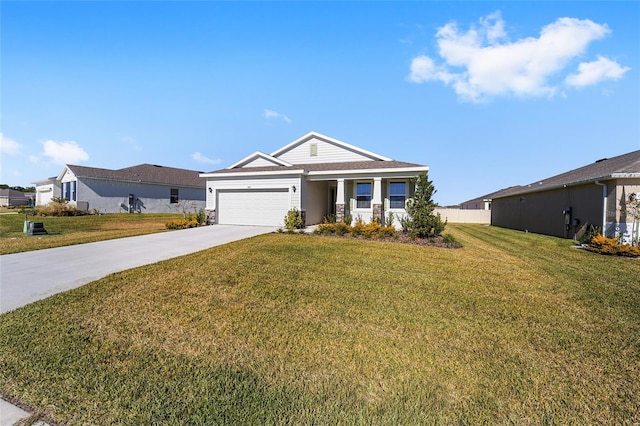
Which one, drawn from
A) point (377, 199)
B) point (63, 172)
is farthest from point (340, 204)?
point (63, 172)

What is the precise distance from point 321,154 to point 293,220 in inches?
240

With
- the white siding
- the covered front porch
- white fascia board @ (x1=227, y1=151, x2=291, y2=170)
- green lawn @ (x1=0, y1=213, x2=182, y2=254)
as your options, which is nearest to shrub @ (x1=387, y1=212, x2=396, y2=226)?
the covered front porch

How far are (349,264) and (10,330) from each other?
20.0ft

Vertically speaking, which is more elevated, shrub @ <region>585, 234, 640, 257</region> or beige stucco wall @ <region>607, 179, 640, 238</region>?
beige stucco wall @ <region>607, 179, 640, 238</region>

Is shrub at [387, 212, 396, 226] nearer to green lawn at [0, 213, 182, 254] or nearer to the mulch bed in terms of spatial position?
the mulch bed

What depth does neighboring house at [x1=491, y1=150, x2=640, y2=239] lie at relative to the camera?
11531 mm

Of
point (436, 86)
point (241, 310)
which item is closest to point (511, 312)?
point (241, 310)

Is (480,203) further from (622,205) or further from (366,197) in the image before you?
(366,197)

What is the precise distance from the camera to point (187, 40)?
33.7 ft

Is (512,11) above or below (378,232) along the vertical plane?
above

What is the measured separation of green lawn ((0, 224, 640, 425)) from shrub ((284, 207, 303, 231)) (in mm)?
7331

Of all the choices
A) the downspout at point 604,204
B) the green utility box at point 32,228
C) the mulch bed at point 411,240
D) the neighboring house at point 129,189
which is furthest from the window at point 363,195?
the green utility box at point 32,228

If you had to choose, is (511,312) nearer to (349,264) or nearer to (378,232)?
(349,264)

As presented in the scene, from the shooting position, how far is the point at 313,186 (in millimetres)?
16688
